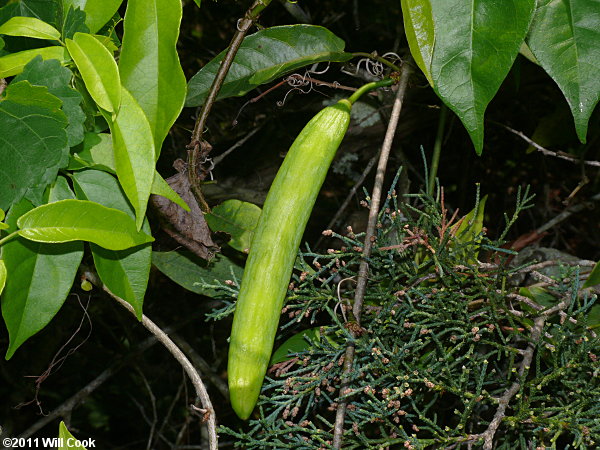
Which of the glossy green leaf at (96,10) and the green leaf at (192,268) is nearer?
the glossy green leaf at (96,10)

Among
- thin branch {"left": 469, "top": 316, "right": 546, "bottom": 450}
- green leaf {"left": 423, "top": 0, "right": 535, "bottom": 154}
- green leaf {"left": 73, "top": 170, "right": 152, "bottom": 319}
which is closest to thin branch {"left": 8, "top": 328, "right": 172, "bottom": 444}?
green leaf {"left": 73, "top": 170, "right": 152, "bottom": 319}

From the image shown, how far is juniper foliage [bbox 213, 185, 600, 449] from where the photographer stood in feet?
2.66

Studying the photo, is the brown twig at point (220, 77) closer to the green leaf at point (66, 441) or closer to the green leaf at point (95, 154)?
the green leaf at point (95, 154)

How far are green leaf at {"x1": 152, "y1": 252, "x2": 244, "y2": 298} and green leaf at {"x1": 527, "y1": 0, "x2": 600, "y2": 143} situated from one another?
524 millimetres

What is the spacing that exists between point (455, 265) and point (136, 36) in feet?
1.65

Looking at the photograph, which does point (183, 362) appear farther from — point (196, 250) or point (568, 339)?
point (568, 339)

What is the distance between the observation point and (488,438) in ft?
2.63

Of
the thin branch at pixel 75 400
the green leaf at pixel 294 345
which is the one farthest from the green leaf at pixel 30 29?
the thin branch at pixel 75 400

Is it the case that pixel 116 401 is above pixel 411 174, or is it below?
below

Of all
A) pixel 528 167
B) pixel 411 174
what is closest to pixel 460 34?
pixel 411 174

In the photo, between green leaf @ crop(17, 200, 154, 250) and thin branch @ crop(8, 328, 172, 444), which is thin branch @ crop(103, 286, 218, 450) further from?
thin branch @ crop(8, 328, 172, 444)

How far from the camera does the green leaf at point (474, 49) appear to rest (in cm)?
70

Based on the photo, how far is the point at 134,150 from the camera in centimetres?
74

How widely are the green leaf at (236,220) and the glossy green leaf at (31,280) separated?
239 mm
